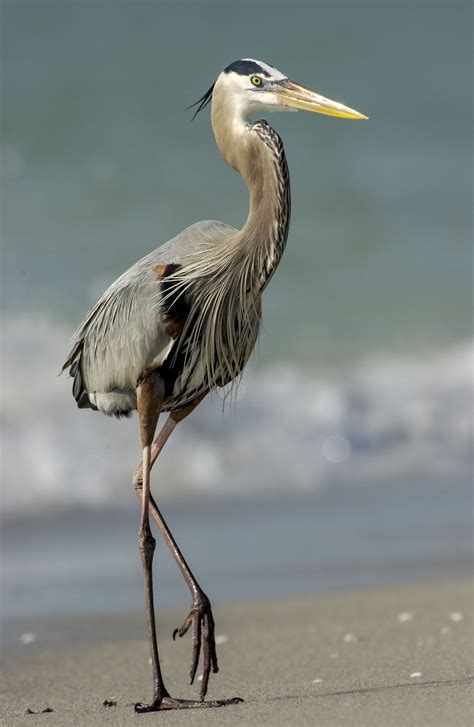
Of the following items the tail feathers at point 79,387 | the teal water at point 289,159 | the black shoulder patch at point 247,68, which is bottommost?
the tail feathers at point 79,387

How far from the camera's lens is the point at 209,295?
526 cm

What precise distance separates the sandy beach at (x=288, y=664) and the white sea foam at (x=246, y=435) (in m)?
2.97

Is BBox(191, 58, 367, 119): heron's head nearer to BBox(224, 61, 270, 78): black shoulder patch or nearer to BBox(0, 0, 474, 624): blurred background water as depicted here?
BBox(224, 61, 270, 78): black shoulder patch

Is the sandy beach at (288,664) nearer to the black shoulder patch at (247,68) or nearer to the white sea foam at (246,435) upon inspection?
the black shoulder patch at (247,68)

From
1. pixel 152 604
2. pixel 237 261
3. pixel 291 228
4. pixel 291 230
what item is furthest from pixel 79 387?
pixel 291 230

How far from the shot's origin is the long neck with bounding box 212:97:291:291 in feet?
17.1

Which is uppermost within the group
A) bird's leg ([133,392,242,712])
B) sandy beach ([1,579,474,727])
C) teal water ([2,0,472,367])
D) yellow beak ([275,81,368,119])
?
teal water ([2,0,472,367])

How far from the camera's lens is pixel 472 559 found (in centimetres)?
827

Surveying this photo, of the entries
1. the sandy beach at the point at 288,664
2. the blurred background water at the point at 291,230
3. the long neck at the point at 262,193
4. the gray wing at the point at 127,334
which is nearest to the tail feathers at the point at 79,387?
the gray wing at the point at 127,334

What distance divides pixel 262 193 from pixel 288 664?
2224 mm

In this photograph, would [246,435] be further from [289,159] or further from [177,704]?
[177,704]

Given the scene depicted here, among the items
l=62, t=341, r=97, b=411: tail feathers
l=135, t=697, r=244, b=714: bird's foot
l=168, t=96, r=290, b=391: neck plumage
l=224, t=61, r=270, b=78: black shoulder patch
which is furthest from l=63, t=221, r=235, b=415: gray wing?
l=135, t=697, r=244, b=714: bird's foot

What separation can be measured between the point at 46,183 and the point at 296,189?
129 inches

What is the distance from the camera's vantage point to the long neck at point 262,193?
5223 mm
